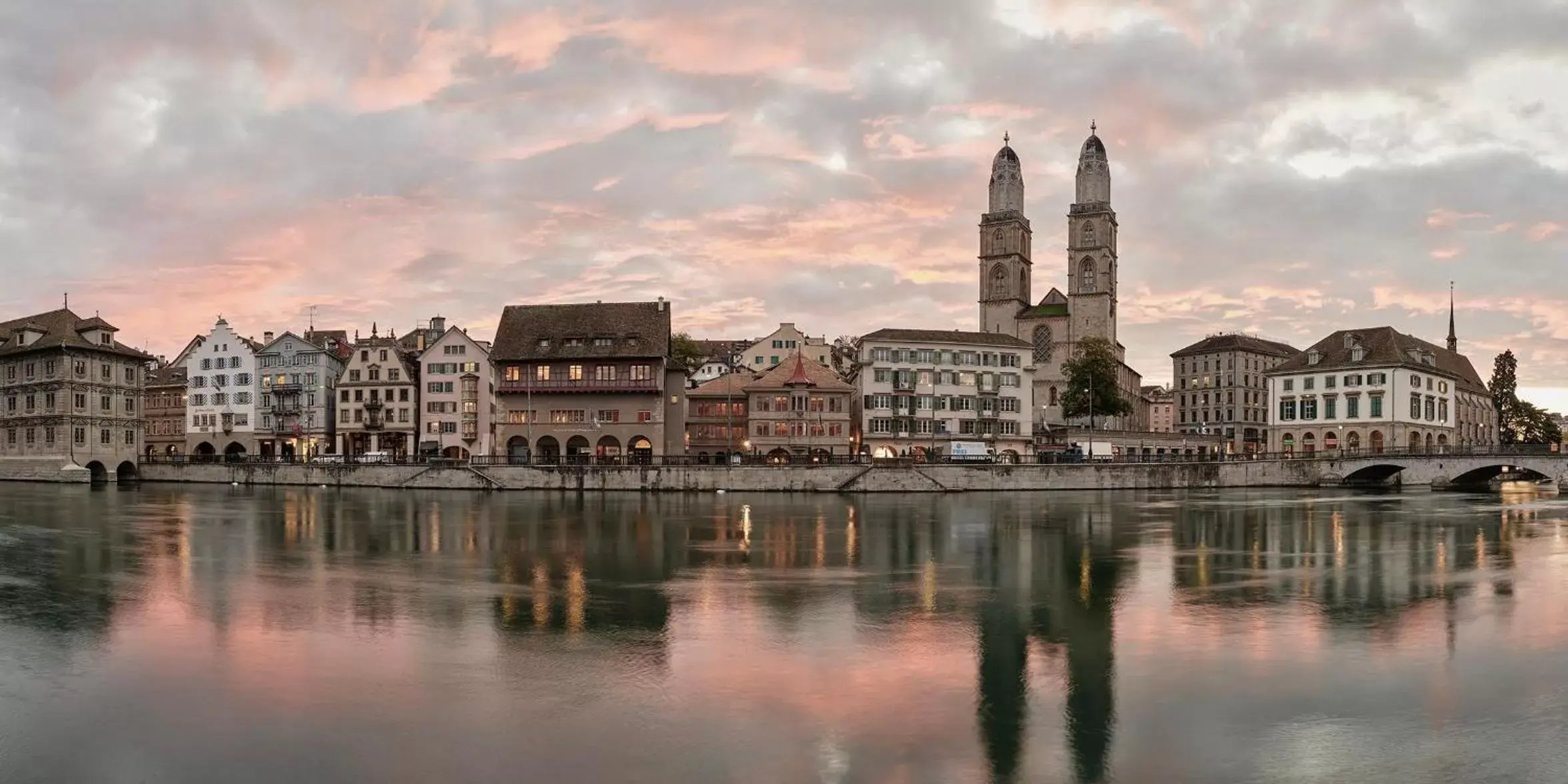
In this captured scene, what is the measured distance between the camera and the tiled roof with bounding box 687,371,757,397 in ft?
318

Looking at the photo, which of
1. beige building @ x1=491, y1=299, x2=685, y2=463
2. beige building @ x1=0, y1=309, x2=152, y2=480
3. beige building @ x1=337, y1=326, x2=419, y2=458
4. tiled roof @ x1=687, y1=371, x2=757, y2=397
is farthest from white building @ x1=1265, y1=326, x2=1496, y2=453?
beige building @ x1=0, y1=309, x2=152, y2=480

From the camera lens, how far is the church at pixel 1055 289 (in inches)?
5330

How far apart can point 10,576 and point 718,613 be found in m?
21.1

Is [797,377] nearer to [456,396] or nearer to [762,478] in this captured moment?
[762,478]

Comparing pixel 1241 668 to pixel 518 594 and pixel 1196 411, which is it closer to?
pixel 518 594

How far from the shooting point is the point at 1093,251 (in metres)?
138

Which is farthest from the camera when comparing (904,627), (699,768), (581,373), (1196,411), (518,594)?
(1196,411)

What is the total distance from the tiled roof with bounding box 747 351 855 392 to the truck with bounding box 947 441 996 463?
10.7 meters

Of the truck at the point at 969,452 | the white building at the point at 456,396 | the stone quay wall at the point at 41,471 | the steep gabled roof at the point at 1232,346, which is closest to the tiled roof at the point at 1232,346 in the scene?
the steep gabled roof at the point at 1232,346

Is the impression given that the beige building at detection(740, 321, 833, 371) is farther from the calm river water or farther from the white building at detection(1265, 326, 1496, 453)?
the calm river water

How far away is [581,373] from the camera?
9050cm

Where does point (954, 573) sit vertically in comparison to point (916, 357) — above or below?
below

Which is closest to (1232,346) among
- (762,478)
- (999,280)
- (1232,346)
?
(1232,346)

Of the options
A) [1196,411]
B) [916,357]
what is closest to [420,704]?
[916,357]
